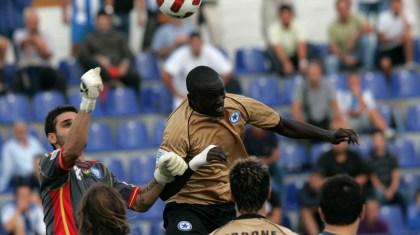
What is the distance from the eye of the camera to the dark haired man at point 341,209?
6.41m

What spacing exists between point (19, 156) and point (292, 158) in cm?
354

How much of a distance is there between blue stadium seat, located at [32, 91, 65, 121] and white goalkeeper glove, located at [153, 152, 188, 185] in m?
8.68

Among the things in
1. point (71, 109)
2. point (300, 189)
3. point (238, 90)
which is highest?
point (71, 109)

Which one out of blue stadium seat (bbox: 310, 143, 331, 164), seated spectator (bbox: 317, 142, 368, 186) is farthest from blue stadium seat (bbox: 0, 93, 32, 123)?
seated spectator (bbox: 317, 142, 368, 186)

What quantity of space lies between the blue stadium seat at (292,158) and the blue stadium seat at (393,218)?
1.42 metres

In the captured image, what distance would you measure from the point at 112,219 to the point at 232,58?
1184 cm

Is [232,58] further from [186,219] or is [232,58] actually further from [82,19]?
[186,219]

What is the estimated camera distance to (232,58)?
17.8m

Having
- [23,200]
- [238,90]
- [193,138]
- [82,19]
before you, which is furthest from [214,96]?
[82,19]

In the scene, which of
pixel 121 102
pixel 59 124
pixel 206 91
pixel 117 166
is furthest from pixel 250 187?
pixel 121 102

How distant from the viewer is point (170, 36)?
16.6 metres

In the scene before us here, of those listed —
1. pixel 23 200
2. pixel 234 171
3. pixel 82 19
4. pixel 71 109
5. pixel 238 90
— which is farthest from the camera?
pixel 82 19

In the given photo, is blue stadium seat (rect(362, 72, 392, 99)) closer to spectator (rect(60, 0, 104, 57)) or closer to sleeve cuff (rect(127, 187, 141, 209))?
spectator (rect(60, 0, 104, 57))

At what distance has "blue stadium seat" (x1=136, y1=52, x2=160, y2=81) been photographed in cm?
1680
